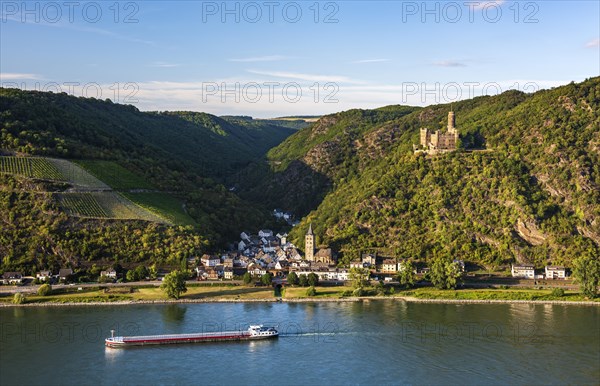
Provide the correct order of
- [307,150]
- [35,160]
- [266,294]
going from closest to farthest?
[266,294] → [35,160] → [307,150]

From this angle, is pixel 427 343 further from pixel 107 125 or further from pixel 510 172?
pixel 107 125

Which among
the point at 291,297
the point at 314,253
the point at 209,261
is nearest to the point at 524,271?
the point at 314,253

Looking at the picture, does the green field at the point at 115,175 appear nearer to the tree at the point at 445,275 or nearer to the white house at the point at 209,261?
the white house at the point at 209,261

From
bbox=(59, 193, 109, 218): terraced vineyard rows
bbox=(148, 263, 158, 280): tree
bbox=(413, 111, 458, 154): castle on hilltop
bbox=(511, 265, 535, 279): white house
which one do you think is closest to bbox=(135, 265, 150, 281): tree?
bbox=(148, 263, 158, 280): tree

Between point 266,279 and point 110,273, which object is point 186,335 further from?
point 110,273

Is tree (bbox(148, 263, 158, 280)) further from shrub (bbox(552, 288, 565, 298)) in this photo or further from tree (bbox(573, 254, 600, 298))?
tree (bbox(573, 254, 600, 298))

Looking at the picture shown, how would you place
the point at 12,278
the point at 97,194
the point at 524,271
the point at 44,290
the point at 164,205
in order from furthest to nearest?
the point at 164,205 → the point at 97,194 → the point at 524,271 → the point at 12,278 → the point at 44,290

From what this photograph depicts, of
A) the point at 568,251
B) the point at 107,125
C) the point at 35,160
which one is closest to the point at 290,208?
the point at 107,125
